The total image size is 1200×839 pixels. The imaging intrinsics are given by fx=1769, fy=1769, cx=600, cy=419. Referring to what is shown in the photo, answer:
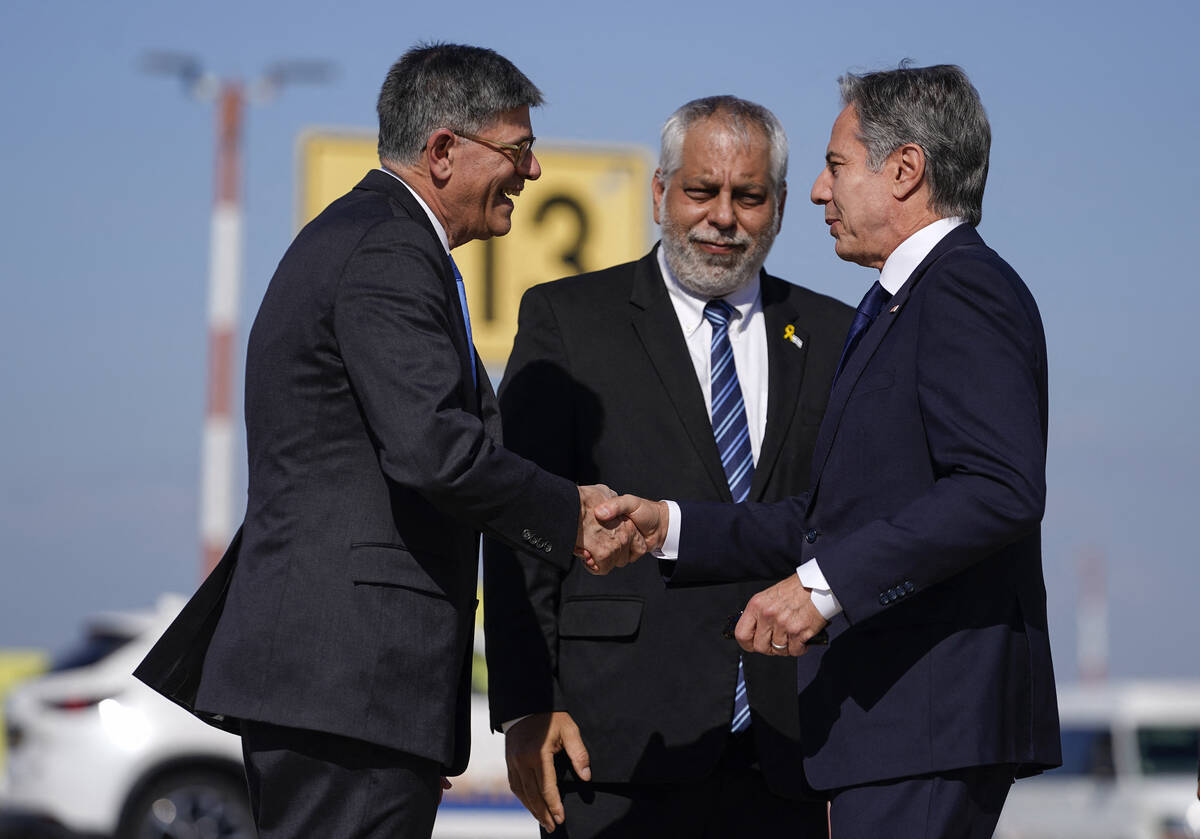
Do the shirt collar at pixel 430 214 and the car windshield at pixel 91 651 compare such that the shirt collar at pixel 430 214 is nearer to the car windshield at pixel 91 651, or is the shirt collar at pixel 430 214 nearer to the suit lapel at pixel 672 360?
the suit lapel at pixel 672 360

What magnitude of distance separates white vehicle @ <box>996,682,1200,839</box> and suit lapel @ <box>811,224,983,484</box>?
1207cm

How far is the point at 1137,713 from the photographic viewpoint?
15.6 metres

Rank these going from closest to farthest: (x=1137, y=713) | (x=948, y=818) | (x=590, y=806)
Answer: (x=948, y=818), (x=590, y=806), (x=1137, y=713)

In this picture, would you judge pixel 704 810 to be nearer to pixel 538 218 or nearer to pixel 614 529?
pixel 614 529

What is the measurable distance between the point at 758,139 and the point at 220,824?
23.8 ft

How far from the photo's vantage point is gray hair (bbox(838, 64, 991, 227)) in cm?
331

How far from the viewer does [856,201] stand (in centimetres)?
342

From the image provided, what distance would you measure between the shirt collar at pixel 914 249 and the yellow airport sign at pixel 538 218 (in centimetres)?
716

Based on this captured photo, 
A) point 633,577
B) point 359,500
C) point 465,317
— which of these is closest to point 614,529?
point 633,577

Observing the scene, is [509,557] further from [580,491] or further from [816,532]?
[816,532]

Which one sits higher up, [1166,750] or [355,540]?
[355,540]

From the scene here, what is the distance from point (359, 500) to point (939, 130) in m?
1.28

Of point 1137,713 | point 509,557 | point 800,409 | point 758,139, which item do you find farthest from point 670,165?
point 1137,713

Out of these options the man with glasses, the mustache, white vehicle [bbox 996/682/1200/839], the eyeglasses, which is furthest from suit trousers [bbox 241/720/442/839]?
A: white vehicle [bbox 996/682/1200/839]
